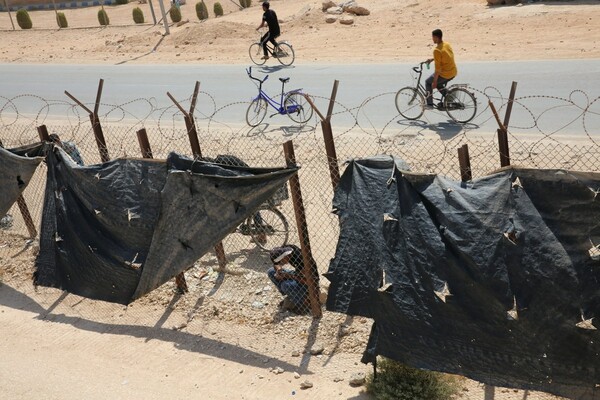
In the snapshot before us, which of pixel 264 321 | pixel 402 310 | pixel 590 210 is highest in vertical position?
pixel 590 210

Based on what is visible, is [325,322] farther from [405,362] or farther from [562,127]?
[562,127]

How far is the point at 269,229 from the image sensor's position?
8203mm

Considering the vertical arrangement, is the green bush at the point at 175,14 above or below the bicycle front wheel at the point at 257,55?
above

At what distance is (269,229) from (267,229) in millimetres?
25

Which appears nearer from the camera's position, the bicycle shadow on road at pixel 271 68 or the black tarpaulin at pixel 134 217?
the black tarpaulin at pixel 134 217

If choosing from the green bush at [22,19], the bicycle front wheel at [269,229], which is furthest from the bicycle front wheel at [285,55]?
the green bush at [22,19]

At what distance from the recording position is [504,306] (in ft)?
16.1

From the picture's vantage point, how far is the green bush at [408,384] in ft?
17.4

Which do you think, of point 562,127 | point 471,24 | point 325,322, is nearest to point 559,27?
point 471,24

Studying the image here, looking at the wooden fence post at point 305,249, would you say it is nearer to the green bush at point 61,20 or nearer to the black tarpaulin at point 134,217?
the black tarpaulin at point 134,217

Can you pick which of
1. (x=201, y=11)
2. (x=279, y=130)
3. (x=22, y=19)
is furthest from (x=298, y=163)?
(x=22, y=19)

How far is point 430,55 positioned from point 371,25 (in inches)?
207

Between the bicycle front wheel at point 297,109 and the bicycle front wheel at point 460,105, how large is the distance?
256 cm

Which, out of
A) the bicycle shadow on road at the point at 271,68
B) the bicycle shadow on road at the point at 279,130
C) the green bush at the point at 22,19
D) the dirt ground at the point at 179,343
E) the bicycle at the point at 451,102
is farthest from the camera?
the green bush at the point at 22,19
